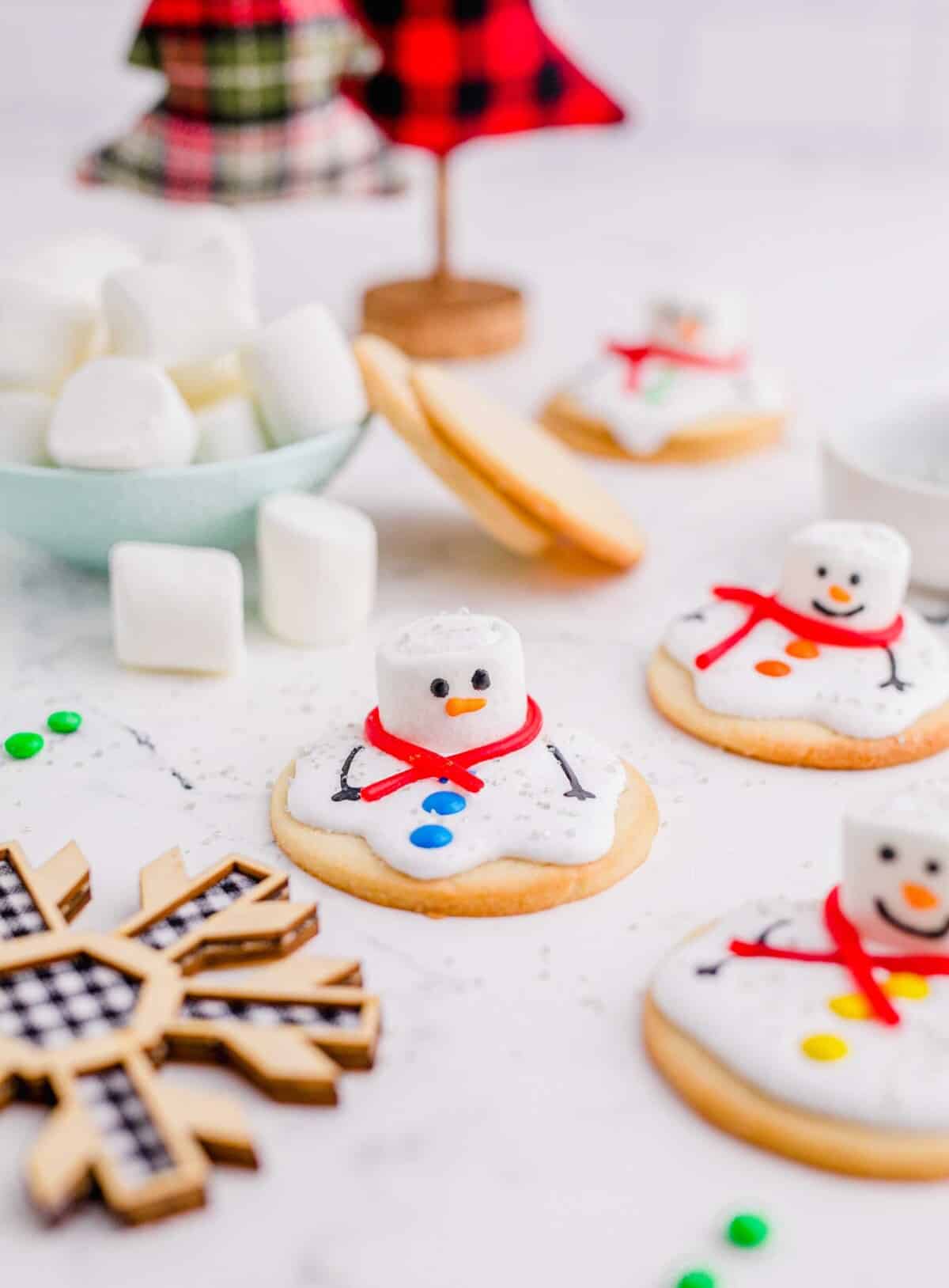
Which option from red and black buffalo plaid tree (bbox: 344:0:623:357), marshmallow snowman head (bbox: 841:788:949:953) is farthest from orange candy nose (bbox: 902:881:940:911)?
red and black buffalo plaid tree (bbox: 344:0:623:357)

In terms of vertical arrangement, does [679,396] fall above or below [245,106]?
below

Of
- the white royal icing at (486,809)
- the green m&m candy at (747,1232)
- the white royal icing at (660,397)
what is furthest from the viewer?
the white royal icing at (660,397)

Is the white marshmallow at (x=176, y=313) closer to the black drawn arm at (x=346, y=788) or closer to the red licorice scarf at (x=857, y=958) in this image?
the black drawn arm at (x=346, y=788)

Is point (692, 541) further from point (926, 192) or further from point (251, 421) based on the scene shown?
point (926, 192)

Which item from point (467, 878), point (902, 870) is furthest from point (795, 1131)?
point (467, 878)

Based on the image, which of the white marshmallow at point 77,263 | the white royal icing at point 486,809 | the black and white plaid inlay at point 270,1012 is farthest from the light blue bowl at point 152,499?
the black and white plaid inlay at point 270,1012

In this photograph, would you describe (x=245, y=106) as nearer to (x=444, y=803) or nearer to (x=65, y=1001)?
(x=444, y=803)
